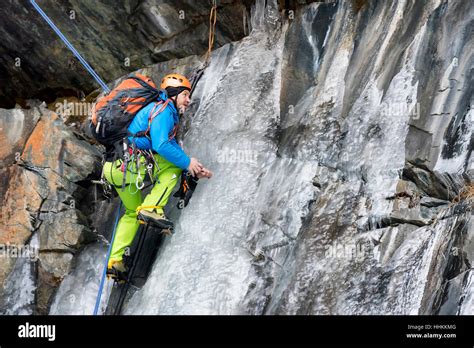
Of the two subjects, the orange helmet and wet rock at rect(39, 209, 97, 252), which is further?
wet rock at rect(39, 209, 97, 252)

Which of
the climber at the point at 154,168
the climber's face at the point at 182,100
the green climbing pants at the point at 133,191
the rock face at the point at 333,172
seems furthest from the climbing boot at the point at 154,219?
the climber's face at the point at 182,100

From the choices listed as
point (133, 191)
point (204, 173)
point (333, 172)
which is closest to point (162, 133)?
point (204, 173)

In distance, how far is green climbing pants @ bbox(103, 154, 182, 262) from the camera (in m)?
8.91

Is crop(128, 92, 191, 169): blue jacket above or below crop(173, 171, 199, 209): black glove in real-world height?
above

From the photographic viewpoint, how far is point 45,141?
34.1 feet

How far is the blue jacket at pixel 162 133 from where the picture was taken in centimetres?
866

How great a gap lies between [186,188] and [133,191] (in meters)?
0.60

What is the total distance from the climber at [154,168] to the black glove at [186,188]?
0.10 metres

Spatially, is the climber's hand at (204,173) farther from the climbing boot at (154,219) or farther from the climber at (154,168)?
the climbing boot at (154,219)

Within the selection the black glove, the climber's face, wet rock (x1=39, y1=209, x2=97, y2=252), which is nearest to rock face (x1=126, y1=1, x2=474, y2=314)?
the black glove

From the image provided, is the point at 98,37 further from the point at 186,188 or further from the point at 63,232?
the point at 186,188

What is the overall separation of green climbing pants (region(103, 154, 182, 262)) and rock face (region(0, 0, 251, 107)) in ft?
7.08

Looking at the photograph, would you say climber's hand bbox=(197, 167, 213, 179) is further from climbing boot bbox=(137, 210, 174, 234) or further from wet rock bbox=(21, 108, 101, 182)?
wet rock bbox=(21, 108, 101, 182)

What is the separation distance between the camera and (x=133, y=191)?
9.17 m
